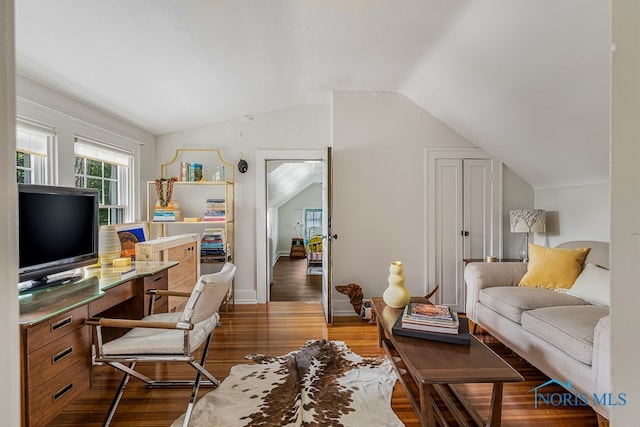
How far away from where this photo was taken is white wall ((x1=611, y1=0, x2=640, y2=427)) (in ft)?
1.29

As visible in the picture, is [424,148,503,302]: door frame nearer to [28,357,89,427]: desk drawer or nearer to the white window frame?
[28,357,89,427]: desk drawer

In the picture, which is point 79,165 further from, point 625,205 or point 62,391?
point 625,205

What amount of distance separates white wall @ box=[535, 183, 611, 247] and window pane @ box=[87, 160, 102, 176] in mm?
4629

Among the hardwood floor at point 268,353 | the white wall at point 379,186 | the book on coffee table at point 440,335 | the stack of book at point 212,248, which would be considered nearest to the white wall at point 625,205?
the book on coffee table at point 440,335

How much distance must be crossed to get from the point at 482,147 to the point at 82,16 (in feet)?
12.4

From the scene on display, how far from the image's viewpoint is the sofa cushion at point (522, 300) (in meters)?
2.47

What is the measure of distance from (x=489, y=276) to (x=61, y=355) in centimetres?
324

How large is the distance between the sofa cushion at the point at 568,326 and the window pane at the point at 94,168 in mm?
3885

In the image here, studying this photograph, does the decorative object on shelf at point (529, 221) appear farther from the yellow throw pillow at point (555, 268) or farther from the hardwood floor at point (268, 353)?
the hardwood floor at point (268, 353)

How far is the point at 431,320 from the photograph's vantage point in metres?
2.04

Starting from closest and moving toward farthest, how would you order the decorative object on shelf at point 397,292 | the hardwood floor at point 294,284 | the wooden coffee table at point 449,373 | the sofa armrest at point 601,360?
the wooden coffee table at point 449,373 < the sofa armrest at point 601,360 < the decorative object on shelf at point 397,292 < the hardwood floor at point 294,284

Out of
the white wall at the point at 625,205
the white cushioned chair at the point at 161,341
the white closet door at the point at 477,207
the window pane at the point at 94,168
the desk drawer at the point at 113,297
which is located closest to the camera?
the white wall at the point at 625,205

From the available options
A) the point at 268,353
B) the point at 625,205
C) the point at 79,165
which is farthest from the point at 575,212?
the point at 79,165

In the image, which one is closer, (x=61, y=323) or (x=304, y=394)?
(x=61, y=323)
